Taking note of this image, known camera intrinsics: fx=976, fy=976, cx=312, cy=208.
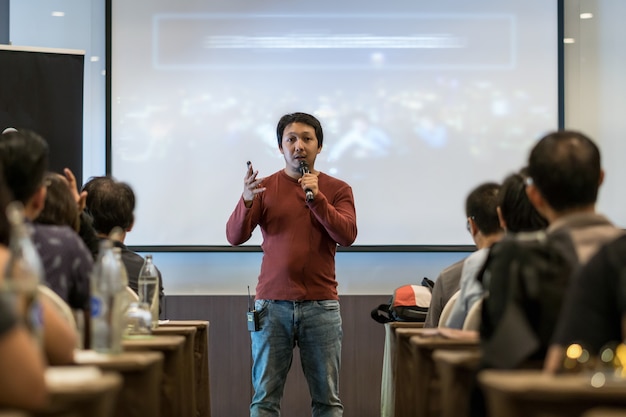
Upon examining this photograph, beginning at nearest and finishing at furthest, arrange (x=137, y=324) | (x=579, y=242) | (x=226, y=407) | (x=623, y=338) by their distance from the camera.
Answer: (x=623, y=338) < (x=579, y=242) < (x=137, y=324) < (x=226, y=407)

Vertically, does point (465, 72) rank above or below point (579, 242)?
above

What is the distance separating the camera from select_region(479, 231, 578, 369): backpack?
2.16 m

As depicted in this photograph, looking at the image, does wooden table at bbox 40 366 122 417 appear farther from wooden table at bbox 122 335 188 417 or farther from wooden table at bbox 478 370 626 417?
wooden table at bbox 122 335 188 417

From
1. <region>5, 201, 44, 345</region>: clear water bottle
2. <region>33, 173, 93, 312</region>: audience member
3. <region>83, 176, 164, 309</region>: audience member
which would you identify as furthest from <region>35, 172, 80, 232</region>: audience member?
<region>5, 201, 44, 345</region>: clear water bottle

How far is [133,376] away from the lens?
2480 mm

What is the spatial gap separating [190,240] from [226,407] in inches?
40.6

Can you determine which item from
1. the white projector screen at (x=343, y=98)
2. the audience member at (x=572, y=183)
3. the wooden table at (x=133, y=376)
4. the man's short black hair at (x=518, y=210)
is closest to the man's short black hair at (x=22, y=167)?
the wooden table at (x=133, y=376)

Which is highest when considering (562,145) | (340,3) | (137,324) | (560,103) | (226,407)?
(340,3)

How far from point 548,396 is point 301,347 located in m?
2.71

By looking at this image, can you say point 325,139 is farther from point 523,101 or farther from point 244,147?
point 523,101

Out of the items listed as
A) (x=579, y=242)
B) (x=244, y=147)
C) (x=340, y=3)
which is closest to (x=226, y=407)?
(x=244, y=147)

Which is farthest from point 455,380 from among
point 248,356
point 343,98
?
point 343,98

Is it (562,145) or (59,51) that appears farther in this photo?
(59,51)

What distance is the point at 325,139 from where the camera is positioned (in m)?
5.96
